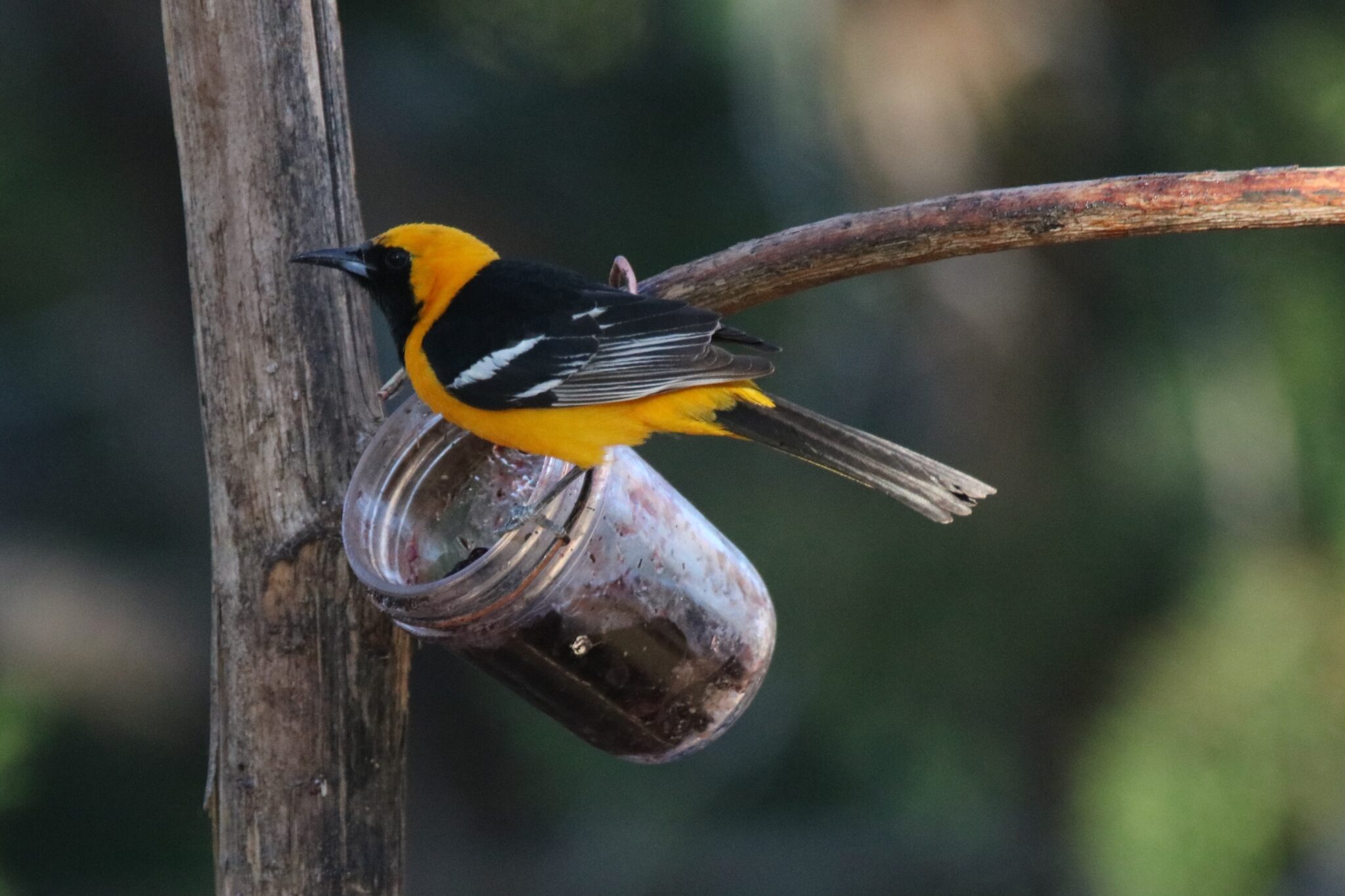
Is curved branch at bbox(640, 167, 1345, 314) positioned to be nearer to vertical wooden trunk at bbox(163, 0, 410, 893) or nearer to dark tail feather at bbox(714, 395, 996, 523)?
dark tail feather at bbox(714, 395, 996, 523)

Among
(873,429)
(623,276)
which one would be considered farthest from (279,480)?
(873,429)

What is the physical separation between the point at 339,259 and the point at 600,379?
52 cm

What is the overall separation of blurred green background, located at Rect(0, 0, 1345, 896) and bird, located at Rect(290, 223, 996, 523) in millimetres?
2889

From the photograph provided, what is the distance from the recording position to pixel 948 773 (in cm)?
673

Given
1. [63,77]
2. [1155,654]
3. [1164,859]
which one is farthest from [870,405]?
[63,77]

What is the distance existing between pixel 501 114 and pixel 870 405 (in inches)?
94.8

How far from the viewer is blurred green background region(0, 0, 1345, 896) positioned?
5.59 m

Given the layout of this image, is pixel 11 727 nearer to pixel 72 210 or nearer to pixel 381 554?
pixel 381 554

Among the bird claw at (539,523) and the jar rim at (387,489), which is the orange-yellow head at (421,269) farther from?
the bird claw at (539,523)

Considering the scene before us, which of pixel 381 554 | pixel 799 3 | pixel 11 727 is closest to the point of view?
pixel 381 554

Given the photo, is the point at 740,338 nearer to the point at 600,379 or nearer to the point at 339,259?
the point at 600,379

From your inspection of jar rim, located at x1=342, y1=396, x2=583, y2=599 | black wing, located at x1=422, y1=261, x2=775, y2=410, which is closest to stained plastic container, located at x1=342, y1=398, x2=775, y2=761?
jar rim, located at x1=342, y1=396, x2=583, y2=599

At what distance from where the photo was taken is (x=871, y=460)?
2.55 metres

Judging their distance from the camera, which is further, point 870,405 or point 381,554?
point 870,405
